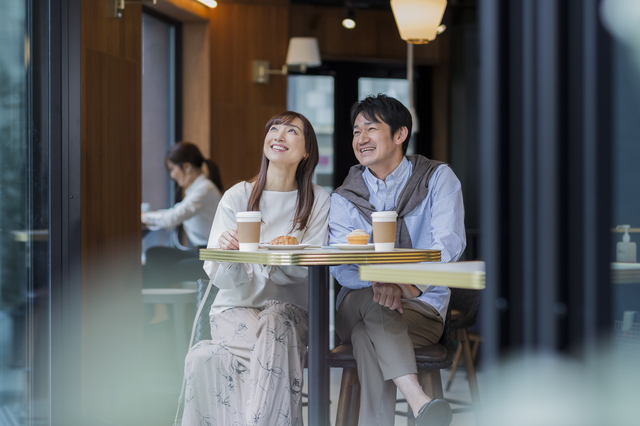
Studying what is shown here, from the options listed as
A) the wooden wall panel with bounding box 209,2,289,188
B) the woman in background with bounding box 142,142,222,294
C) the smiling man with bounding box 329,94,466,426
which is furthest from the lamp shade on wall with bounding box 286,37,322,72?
the smiling man with bounding box 329,94,466,426

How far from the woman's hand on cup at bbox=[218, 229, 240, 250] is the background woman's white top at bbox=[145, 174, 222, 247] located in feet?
8.98

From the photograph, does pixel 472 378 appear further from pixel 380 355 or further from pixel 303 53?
pixel 303 53

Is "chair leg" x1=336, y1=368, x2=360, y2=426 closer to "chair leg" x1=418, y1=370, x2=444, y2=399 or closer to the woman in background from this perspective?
"chair leg" x1=418, y1=370, x2=444, y2=399

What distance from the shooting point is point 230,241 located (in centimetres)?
212

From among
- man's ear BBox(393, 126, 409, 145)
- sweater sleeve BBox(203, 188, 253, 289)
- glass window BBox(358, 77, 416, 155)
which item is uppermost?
glass window BBox(358, 77, 416, 155)

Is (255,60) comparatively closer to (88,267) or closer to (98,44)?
(98,44)

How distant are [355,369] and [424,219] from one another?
0.59m

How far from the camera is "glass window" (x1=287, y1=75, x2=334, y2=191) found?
7027 mm

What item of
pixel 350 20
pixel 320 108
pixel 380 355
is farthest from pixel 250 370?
pixel 350 20

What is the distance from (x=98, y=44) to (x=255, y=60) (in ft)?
11.2

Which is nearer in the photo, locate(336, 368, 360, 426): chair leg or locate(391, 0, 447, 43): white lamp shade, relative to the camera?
locate(336, 368, 360, 426): chair leg

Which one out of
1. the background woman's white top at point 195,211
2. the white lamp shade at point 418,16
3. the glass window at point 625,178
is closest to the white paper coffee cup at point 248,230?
the glass window at point 625,178

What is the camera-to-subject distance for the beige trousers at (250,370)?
2166mm

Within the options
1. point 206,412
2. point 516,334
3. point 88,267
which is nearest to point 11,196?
point 88,267
